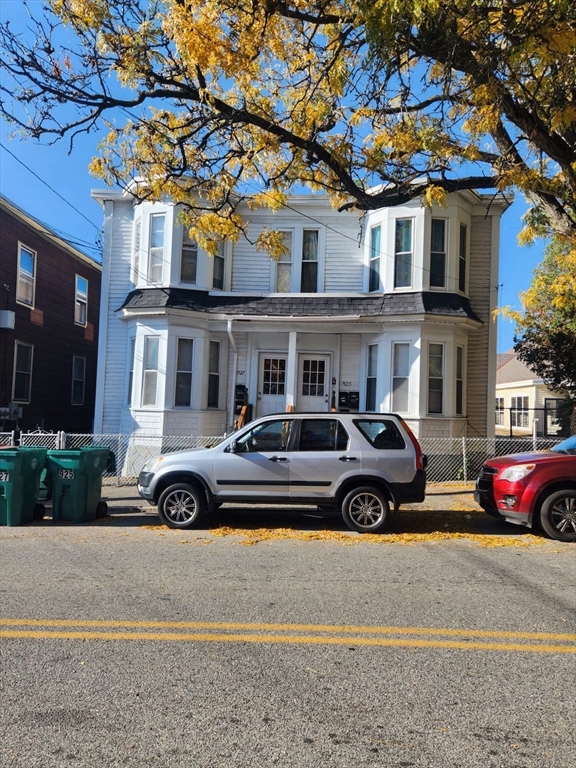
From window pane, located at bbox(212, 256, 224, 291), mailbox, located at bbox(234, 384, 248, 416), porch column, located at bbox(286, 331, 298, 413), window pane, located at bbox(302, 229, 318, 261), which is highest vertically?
window pane, located at bbox(302, 229, 318, 261)

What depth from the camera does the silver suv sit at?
8.49 m

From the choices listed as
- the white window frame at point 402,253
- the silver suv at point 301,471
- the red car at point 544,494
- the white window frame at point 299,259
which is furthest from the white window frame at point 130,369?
the red car at point 544,494

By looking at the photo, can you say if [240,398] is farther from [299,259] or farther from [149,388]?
[299,259]

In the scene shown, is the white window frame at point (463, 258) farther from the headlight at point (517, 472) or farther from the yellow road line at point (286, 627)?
the yellow road line at point (286, 627)

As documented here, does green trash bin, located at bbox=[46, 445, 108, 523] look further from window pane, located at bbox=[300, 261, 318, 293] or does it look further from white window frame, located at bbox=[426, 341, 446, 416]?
white window frame, located at bbox=[426, 341, 446, 416]

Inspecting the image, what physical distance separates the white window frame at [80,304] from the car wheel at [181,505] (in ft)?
47.4

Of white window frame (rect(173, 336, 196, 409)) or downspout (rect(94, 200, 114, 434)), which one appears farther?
downspout (rect(94, 200, 114, 434))

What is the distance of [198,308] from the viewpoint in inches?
588

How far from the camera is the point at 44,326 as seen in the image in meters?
19.2

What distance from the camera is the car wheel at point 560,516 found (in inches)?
318

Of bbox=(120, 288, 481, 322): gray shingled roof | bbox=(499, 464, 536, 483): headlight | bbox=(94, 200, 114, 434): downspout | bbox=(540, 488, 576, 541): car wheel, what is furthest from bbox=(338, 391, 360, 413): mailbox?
bbox=(540, 488, 576, 541): car wheel

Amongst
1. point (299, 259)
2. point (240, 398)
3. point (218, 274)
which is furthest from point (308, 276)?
point (240, 398)

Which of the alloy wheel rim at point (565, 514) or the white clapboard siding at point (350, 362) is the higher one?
the white clapboard siding at point (350, 362)

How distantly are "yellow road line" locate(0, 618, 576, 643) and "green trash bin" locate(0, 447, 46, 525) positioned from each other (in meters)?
4.24
